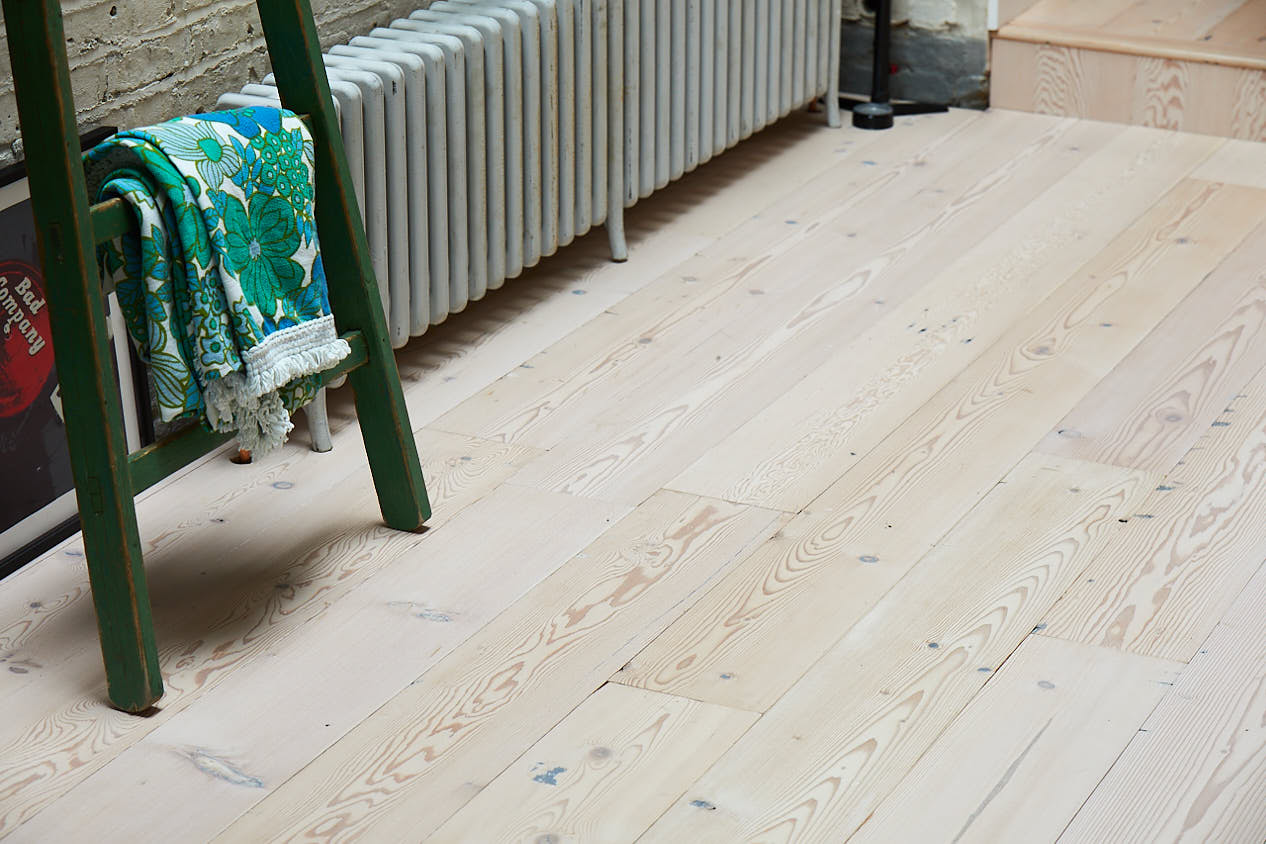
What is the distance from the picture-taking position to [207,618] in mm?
2184

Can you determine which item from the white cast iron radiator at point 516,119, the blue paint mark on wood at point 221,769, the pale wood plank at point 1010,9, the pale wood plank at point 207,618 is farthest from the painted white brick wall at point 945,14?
the blue paint mark on wood at point 221,769

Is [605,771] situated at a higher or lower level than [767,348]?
higher

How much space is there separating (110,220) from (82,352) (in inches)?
5.9

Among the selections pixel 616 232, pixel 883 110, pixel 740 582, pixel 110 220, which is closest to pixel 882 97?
pixel 883 110

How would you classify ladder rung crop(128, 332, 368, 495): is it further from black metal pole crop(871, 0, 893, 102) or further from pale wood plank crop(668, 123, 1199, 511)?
black metal pole crop(871, 0, 893, 102)

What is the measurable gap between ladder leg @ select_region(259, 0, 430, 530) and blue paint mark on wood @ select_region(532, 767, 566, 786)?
59cm

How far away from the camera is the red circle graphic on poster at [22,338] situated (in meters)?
2.27

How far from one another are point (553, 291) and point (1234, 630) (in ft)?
5.06

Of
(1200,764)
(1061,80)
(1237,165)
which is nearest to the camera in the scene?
(1200,764)

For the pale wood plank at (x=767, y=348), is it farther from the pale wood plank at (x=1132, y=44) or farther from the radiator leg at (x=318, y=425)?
the pale wood plank at (x=1132, y=44)

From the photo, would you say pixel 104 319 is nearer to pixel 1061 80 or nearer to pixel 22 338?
pixel 22 338

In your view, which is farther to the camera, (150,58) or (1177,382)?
(1177,382)

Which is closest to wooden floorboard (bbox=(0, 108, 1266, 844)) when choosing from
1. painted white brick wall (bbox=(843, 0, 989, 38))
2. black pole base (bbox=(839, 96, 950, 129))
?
black pole base (bbox=(839, 96, 950, 129))

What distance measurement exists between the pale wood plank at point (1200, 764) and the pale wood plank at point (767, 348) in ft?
2.79
